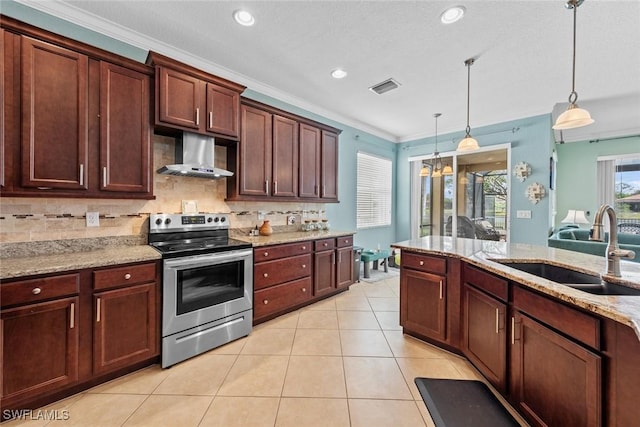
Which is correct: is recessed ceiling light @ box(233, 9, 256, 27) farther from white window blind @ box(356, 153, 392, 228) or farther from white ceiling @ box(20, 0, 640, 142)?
white window blind @ box(356, 153, 392, 228)

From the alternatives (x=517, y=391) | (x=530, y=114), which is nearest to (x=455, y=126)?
(x=530, y=114)

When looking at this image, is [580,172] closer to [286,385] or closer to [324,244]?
[324,244]

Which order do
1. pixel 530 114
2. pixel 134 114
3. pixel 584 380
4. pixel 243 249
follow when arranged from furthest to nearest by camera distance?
pixel 530 114 < pixel 243 249 < pixel 134 114 < pixel 584 380

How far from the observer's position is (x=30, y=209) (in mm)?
2016

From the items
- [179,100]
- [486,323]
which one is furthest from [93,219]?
[486,323]

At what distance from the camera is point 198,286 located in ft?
7.68

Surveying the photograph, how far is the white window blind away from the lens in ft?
16.7

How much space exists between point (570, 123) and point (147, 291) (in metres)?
3.46

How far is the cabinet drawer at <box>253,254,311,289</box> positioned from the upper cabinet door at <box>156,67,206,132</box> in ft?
5.25

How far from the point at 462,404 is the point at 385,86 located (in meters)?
3.39

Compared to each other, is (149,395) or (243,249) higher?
(243,249)

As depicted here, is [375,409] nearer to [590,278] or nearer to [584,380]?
[584,380]

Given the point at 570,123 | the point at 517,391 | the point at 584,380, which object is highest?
the point at 570,123

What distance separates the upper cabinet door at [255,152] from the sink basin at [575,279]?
101 inches
